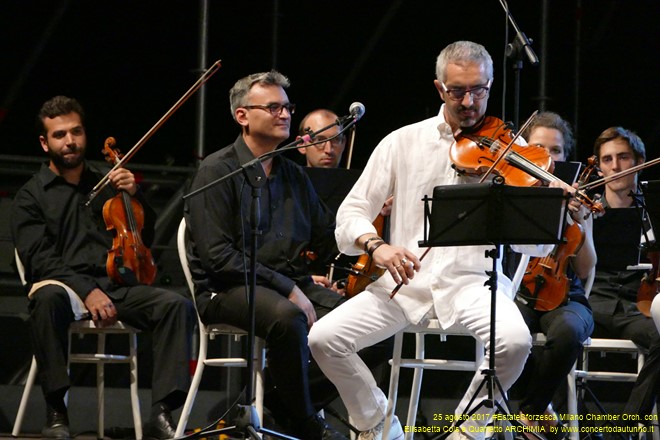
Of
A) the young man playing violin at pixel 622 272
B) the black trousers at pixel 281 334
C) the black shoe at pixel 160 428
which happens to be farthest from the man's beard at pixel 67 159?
the young man playing violin at pixel 622 272

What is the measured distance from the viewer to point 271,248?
4.20 m

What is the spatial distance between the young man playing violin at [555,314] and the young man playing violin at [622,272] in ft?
0.68

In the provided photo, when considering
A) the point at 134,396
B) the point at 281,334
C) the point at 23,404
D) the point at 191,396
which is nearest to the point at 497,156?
the point at 281,334

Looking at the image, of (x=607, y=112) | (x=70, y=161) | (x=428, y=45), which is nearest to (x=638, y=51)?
(x=607, y=112)

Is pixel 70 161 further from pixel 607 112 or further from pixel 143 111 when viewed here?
pixel 607 112

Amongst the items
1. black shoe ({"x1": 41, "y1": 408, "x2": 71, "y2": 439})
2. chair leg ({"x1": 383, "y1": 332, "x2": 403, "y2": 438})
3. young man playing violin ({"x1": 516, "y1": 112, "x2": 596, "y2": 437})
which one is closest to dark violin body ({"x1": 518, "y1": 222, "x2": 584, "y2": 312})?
young man playing violin ({"x1": 516, "y1": 112, "x2": 596, "y2": 437})

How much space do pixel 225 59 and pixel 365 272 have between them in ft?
11.1

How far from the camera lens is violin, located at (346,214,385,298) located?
4109 millimetres

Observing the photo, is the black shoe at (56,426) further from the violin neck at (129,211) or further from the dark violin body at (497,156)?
the dark violin body at (497,156)

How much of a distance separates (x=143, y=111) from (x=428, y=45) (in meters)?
1.89

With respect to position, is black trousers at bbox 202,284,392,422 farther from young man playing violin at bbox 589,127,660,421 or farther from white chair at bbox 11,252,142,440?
young man playing violin at bbox 589,127,660,421

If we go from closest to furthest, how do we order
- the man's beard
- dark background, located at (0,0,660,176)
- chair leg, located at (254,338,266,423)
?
chair leg, located at (254,338,266,423), the man's beard, dark background, located at (0,0,660,176)

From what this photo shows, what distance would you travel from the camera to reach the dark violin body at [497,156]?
11.9 ft

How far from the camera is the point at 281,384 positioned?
384cm
